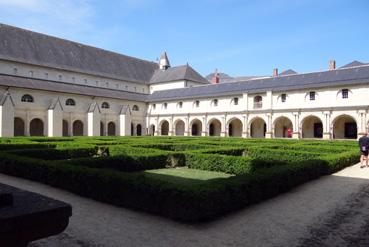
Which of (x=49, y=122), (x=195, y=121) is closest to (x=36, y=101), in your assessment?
(x=49, y=122)

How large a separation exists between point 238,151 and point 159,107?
3106 cm

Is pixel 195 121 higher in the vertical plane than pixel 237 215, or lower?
higher

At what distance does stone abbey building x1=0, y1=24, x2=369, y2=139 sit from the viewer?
3108cm

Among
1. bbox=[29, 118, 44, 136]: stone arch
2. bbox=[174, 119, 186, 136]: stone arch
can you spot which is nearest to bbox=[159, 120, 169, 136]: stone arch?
bbox=[174, 119, 186, 136]: stone arch

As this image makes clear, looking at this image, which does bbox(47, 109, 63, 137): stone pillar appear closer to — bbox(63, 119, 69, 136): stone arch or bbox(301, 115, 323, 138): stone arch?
bbox(63, 119, 69, 136): stone arch

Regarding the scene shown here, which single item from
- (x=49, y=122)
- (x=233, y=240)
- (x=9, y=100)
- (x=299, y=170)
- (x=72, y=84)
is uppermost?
(x=72, y=84)

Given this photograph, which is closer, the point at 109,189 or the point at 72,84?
the point at 109,189

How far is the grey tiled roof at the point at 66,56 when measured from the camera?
116 feet

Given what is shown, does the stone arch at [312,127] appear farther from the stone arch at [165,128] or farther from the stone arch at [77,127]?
the stone arch at [77,127]

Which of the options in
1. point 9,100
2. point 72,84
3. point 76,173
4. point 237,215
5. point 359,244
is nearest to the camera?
point 359,244

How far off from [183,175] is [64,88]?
97.8 ft

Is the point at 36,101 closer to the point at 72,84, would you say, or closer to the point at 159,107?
the point at 72,84

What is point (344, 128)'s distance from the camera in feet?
109

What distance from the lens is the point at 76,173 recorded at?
25.9 feet
